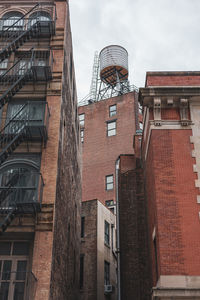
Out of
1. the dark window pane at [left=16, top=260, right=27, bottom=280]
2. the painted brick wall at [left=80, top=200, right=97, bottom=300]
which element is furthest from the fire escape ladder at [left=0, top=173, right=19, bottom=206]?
the painted brick wall at [left=80, top=200, right=97, bottom=300]

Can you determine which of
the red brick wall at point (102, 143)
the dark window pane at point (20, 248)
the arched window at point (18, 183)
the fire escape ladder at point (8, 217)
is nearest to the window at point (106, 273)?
the red brick wall at point (102, 143)

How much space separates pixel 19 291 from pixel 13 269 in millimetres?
975

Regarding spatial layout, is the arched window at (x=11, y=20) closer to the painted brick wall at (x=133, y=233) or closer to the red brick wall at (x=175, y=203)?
the painted brick wall at (x=133, y=233)

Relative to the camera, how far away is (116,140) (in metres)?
51.4

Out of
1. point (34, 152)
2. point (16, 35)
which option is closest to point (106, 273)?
point (34, 152)

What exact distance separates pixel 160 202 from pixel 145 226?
6.17 m

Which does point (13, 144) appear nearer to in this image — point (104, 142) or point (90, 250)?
point (90, 250)

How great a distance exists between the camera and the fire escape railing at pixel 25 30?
19.4 m

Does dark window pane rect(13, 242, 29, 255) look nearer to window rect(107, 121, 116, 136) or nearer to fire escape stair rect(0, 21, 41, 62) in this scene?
fire escape stair rect(0, 21, 41, 62)

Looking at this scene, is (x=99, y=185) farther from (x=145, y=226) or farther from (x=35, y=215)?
(x=35, y=215)

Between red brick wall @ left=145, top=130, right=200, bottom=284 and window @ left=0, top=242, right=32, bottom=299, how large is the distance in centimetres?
547

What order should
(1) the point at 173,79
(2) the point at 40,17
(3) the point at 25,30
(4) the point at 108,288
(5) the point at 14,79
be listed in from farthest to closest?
1. (4) the point at 108,288
2. (2) the point at 40,17
3. (3) the point at 25,30
4. (5) the point at 14,79
5. (1) the point at 173,79

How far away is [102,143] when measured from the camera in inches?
2067

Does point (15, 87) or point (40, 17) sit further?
point (40, 17)
